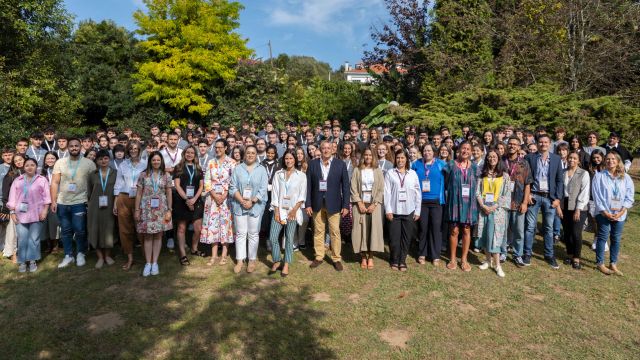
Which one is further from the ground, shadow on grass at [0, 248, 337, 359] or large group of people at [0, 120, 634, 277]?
large group of people at [0, 120, 634, 277]

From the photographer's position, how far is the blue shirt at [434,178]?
5.95 metres

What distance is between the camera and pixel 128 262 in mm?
5875

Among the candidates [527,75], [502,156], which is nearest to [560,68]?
[527,75]

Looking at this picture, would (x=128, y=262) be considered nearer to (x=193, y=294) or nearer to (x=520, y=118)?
(x=193, y=294)

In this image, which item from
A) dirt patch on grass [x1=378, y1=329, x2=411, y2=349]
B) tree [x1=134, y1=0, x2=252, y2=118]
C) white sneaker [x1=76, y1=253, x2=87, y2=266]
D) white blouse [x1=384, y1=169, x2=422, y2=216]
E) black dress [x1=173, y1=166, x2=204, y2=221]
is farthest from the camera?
tree [x1=134, y1=0, x2=252, y2=118]

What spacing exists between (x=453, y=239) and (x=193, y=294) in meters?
3.95

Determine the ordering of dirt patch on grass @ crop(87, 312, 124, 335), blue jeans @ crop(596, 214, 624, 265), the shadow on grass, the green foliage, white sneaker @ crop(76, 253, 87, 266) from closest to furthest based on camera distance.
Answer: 1. the shadow on grass
2. dirt patch on grass @ crop(87, 312, 124, 335)
3. blue jeans @ crop(596, 214, 624, 265)
4. white sneaker @ crop(76, 253, 87, 266)
5. the green foliage

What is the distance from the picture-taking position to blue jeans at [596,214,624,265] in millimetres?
5664

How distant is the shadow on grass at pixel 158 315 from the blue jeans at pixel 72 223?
0.43 metres

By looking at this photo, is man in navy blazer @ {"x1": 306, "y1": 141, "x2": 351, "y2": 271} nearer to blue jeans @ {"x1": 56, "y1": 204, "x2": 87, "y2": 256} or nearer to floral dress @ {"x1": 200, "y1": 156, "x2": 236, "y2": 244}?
floral dress @ {"x1": 200, "y1": 156, "x2": 236, "y2": 244}

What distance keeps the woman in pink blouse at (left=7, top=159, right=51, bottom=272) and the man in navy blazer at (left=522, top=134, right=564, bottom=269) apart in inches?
296

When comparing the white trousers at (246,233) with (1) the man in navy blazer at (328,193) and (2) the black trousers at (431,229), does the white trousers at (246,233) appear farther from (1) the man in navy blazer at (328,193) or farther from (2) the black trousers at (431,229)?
(2) the black trousers at (431,229)

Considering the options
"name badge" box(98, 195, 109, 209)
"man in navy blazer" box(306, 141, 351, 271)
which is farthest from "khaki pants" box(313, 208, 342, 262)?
"name badge" box(98, 195, 109, 209)

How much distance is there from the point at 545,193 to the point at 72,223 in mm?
7440
